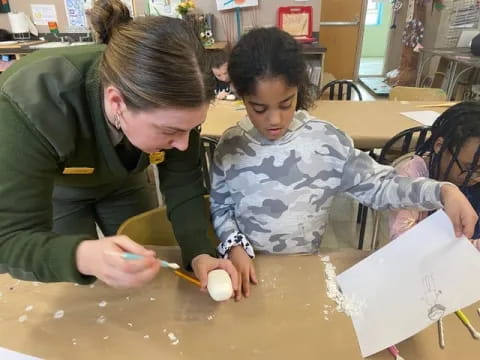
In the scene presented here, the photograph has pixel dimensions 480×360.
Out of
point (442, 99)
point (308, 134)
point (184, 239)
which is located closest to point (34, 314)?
point (184, 239)

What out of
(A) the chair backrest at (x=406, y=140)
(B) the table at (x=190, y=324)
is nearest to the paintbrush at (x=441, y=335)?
(B) the table at (x=190, y=324)

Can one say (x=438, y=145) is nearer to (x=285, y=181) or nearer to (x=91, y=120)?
(x=285, y=181)

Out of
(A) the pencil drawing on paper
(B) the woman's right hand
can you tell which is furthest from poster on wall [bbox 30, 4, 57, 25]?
(A) the pencil drawing on paper

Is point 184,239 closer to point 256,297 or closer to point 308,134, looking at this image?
point 256,297

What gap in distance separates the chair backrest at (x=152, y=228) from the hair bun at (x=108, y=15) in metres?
0.45

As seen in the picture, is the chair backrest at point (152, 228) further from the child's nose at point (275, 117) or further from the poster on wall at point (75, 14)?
the poster on wall at point (75, 14)

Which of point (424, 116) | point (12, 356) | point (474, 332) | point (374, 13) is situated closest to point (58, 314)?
point (12, 356)

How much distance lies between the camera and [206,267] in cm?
81

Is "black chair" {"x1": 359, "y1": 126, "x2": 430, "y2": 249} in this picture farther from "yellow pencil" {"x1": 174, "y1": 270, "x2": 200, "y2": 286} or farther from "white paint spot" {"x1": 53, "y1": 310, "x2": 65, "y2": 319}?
"white paint spot" {"x1": 53, "y1": 310, "x2": 65, "y2": 319}

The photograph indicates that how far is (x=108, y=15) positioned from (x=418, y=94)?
2.35m

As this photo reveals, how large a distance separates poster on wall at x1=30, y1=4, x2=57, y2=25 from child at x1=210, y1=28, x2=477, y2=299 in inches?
129

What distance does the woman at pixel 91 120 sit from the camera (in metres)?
0.63

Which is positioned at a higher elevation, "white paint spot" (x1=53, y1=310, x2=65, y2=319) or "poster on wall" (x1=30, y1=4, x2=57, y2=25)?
"poster on wall" (x1=30, y1=4, x2=57, y2=25)

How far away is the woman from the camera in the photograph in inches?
24.7
